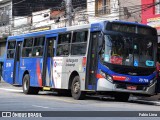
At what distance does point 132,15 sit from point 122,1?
1609 mm

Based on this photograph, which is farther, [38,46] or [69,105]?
[38,46]

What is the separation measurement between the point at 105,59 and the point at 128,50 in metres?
1.07

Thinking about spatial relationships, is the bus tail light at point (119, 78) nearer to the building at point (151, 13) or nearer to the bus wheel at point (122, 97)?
the bus wheel at point (122, 97)

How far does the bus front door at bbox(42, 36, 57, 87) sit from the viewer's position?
68.0 ft

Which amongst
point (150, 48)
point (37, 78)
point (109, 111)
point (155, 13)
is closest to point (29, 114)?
point (109, 111)

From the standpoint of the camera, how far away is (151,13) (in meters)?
26.8

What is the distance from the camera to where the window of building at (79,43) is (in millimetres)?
18297

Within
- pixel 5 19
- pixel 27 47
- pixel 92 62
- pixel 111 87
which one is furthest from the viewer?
pixel 5 19

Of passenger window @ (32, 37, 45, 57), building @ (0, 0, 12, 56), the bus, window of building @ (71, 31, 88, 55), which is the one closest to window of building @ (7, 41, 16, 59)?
passenger window @ (32, 37, 45, 57)

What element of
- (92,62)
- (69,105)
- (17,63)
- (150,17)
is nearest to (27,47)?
(17,63)

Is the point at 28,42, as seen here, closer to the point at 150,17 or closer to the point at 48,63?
the point at 48,63

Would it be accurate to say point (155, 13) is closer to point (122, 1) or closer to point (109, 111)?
point (122, 1)

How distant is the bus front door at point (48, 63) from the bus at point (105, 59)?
0.09 metres

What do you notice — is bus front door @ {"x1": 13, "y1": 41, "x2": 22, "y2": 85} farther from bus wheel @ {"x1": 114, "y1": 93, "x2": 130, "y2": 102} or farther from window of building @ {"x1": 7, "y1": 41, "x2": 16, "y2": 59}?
bus wheel @ {"x1": 114, "y1": 93, "x2": 130, "y2": 102}
